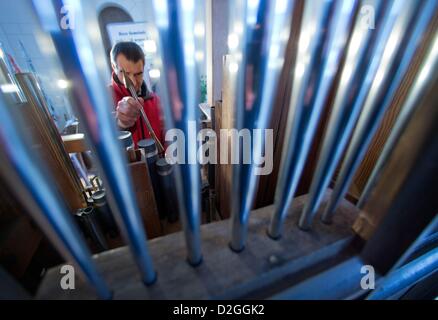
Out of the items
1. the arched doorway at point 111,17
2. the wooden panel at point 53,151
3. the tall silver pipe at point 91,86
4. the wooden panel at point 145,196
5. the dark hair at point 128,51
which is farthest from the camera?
the arched doorway at point 111,17

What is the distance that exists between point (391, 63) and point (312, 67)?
12 cm

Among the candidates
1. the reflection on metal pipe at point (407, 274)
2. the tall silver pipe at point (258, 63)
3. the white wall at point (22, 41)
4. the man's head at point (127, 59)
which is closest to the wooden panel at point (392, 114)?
the reflection on metal pipe at point (407, 274)

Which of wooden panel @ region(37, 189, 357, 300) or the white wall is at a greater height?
the white wall

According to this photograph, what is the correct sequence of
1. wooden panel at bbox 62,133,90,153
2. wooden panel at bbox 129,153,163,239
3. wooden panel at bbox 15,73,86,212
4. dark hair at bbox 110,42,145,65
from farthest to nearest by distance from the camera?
dark hair at bbox 110,42,145,65 → wooden panel at bbox 62,133,90,153 → wooden panel at bbox 15,73,86,212 → wooden panel at bbox 129,153,163,239

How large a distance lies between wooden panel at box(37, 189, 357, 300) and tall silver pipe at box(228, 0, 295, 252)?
0.18 m

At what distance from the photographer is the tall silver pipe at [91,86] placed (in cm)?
16

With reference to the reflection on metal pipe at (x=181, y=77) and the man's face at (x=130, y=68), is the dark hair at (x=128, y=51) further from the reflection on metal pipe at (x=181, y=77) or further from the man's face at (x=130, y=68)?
the reflection on metal pipe at (x=181, y=77)

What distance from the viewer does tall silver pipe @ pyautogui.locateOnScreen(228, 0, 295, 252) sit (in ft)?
0.66

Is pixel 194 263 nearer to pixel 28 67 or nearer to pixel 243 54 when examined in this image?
pixel 243 54

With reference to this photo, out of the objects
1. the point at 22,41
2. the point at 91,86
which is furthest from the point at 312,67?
the point at 22,41

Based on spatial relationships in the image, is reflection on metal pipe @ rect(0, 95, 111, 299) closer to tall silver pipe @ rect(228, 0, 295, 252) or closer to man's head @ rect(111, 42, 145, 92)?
tall silver pipe @ rect(228, 0, 295, 252)

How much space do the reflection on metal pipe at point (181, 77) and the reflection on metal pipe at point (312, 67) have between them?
0.49ft

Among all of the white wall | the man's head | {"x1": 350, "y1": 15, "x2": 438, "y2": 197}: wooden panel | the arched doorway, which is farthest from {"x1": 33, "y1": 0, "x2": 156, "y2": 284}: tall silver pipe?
the arched doorway

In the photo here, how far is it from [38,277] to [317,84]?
2.50ft
